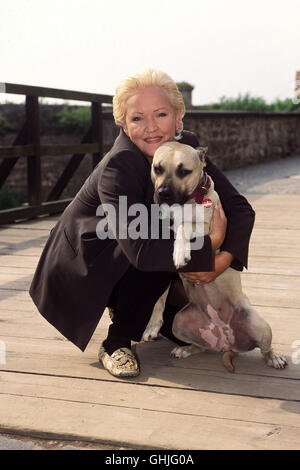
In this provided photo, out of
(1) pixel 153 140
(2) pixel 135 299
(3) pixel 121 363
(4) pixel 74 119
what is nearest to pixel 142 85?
(1) pixel 153 140

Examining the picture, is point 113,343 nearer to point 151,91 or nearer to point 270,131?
Answer: point 151,91

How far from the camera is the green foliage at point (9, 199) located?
56.3 ft

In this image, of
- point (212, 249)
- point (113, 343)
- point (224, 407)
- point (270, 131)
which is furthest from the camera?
point (270, 131)

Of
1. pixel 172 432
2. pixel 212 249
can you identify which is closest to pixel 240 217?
pixel 212 249

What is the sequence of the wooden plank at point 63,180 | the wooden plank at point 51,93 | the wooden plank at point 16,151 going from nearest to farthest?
the wooden plank at point 51,93, the wooden plank at point 16,151, the wooden plank at point 63,180

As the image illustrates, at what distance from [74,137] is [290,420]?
17351 mm

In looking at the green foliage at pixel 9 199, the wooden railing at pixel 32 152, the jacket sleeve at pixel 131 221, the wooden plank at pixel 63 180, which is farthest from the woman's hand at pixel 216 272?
the green foliage at pixel 9 199

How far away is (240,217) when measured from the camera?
10.9ft

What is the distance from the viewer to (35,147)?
24.7 ft

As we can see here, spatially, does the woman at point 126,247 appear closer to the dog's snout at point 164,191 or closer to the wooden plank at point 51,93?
the dog's snout at point 164,191

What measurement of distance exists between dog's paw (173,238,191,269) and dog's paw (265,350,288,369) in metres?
0.70

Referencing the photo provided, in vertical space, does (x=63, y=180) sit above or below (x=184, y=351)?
above

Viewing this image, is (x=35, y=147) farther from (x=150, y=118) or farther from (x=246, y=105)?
(x=246, y=105)

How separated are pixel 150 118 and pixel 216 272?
839mm
